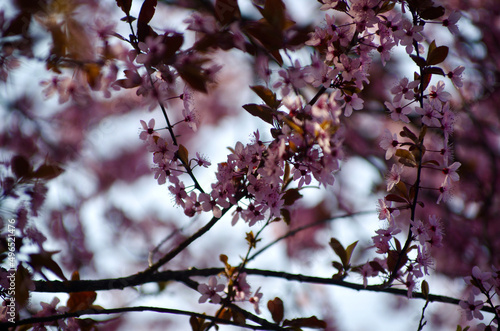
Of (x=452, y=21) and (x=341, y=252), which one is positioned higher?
(x=452, y=21)

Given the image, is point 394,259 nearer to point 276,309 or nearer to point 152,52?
point 276,309

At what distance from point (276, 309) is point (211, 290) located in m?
0.30

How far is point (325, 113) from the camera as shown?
1224mm

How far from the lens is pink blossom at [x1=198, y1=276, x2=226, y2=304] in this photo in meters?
1.62

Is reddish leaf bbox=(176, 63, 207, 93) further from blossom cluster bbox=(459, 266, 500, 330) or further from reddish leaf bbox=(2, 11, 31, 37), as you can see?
blossom cluster bbox=(459, 266, 500, 330)

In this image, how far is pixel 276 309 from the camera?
67.2 inches

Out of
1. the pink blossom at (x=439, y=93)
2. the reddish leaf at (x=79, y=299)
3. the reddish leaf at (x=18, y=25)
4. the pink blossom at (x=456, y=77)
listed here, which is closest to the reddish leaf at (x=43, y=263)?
the reddish leaf at (x=79, y=299)

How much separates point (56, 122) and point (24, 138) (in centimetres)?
38

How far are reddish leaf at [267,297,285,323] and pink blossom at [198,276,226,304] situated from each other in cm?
23

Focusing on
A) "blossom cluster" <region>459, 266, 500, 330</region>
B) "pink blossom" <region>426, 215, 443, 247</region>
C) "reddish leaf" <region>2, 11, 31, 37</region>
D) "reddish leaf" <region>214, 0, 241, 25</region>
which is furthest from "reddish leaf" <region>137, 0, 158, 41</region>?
"blossom cluster" <region>459, 266, 500, 330</region>

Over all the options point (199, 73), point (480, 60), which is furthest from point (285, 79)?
point (480, 60)

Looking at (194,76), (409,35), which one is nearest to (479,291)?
(409,35)

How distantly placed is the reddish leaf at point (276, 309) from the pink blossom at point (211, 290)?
0.23 m

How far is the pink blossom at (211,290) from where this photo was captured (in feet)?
5.32
